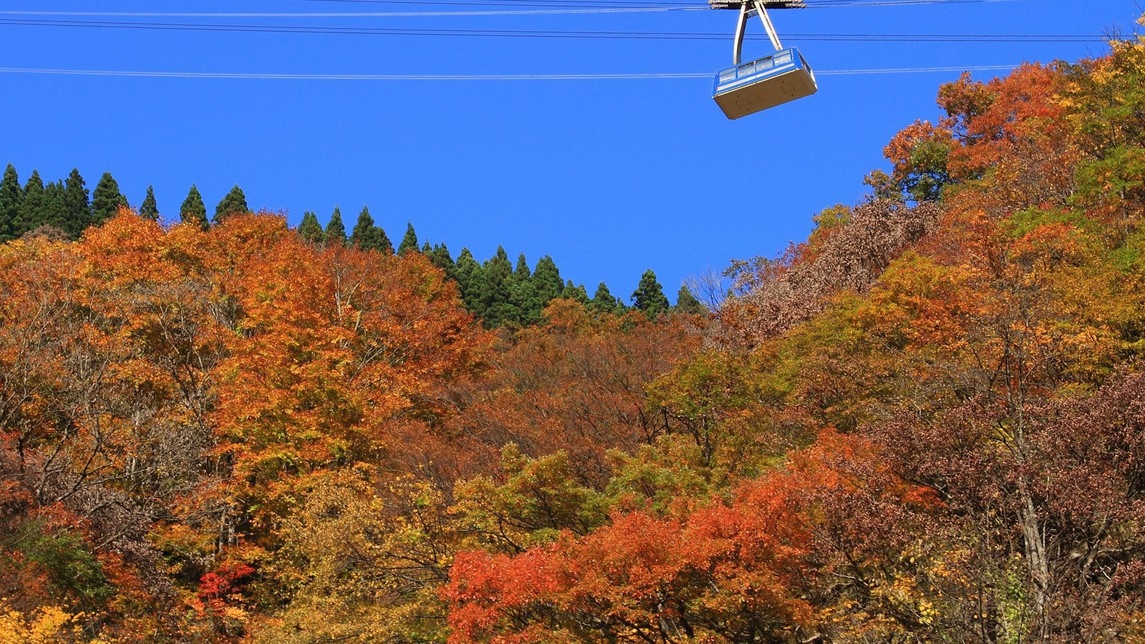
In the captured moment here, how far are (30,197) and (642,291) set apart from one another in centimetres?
3067

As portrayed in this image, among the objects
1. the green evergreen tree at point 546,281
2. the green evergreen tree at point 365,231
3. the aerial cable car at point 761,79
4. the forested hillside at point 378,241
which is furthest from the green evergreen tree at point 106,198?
the aerial cable car at point 761,79

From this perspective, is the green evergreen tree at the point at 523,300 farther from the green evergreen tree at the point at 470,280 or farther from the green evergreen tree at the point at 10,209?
the green evergreen tree at the point at 10,209

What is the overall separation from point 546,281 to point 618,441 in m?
35.9

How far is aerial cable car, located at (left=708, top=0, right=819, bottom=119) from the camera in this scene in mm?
11211

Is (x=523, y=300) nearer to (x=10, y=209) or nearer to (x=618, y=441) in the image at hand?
(x=10, y=209)

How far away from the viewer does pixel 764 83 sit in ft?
36.9

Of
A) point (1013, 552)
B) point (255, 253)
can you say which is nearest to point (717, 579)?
point (1013, 552)

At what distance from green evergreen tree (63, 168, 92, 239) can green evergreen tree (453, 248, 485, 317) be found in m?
17.6

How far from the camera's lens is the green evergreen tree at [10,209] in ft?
182

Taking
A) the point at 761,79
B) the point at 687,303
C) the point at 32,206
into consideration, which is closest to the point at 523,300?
the point at 687,303

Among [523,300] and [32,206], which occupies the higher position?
[32,206]

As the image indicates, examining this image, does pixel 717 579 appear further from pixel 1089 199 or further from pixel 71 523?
pixel 1089 199

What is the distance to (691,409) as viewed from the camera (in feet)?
79.5

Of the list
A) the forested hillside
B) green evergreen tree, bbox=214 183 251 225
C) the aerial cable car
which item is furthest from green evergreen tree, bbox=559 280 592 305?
the aerial cable car
